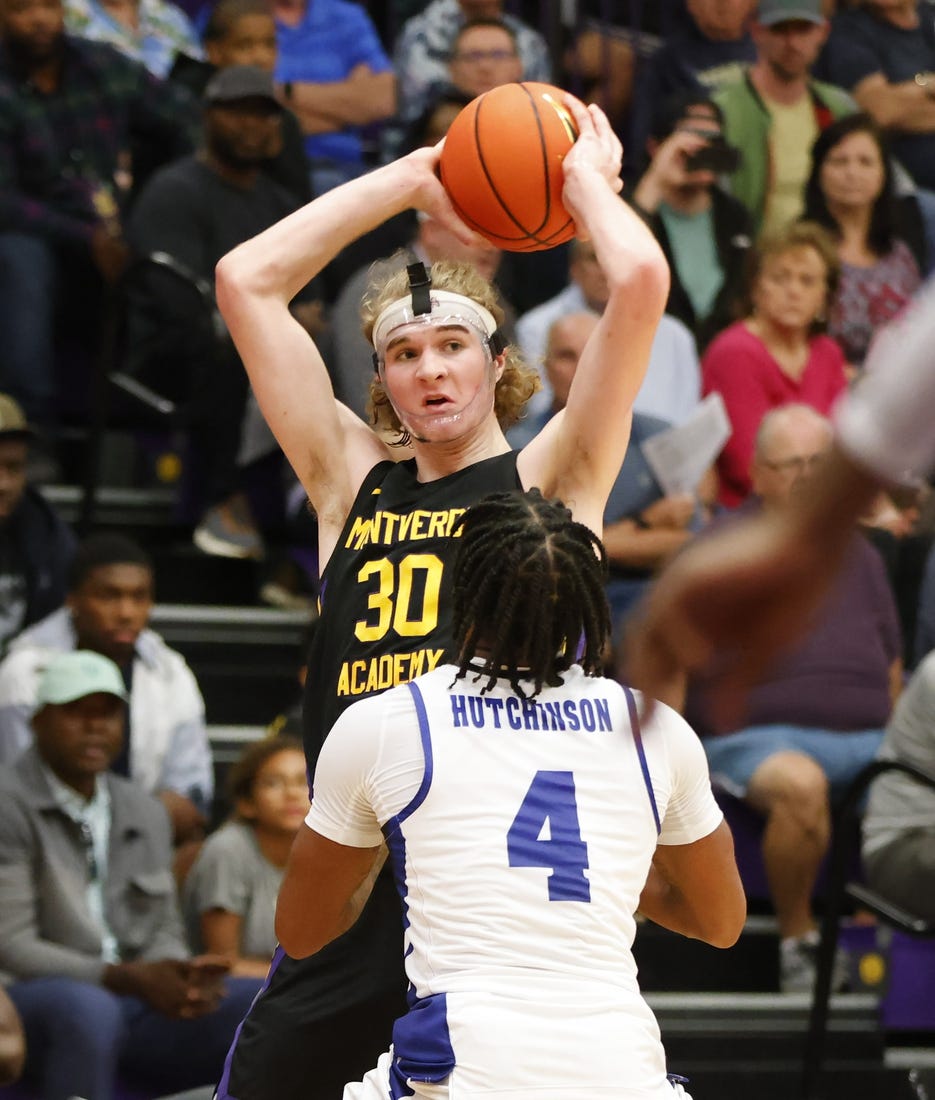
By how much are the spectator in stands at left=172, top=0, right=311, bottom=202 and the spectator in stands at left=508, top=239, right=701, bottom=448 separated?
1105 millimetres

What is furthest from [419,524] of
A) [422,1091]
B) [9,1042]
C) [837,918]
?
[837,918]

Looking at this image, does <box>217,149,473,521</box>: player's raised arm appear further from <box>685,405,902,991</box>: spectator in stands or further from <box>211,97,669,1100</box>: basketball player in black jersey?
<box>685,405,902,991</box>: spectator in stands

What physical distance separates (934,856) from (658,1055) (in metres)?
3.25

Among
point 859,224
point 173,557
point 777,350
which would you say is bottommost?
point 173,557

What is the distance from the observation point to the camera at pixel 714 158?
25.4ft

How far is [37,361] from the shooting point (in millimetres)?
6910

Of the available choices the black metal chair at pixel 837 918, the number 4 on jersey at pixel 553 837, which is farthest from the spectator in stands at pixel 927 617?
the number 4 on jersey at pixel 553 837

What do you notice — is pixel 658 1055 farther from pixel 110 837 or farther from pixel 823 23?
pixel 823 23

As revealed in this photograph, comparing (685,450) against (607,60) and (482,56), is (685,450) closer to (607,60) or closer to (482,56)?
(482,56)

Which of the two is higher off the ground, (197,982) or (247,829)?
(247,829)

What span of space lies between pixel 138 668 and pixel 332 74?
3.67 metres

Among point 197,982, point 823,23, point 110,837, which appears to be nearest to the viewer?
point 197,982

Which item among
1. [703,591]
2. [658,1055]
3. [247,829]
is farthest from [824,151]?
[703,591]

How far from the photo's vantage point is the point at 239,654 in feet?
22.8
